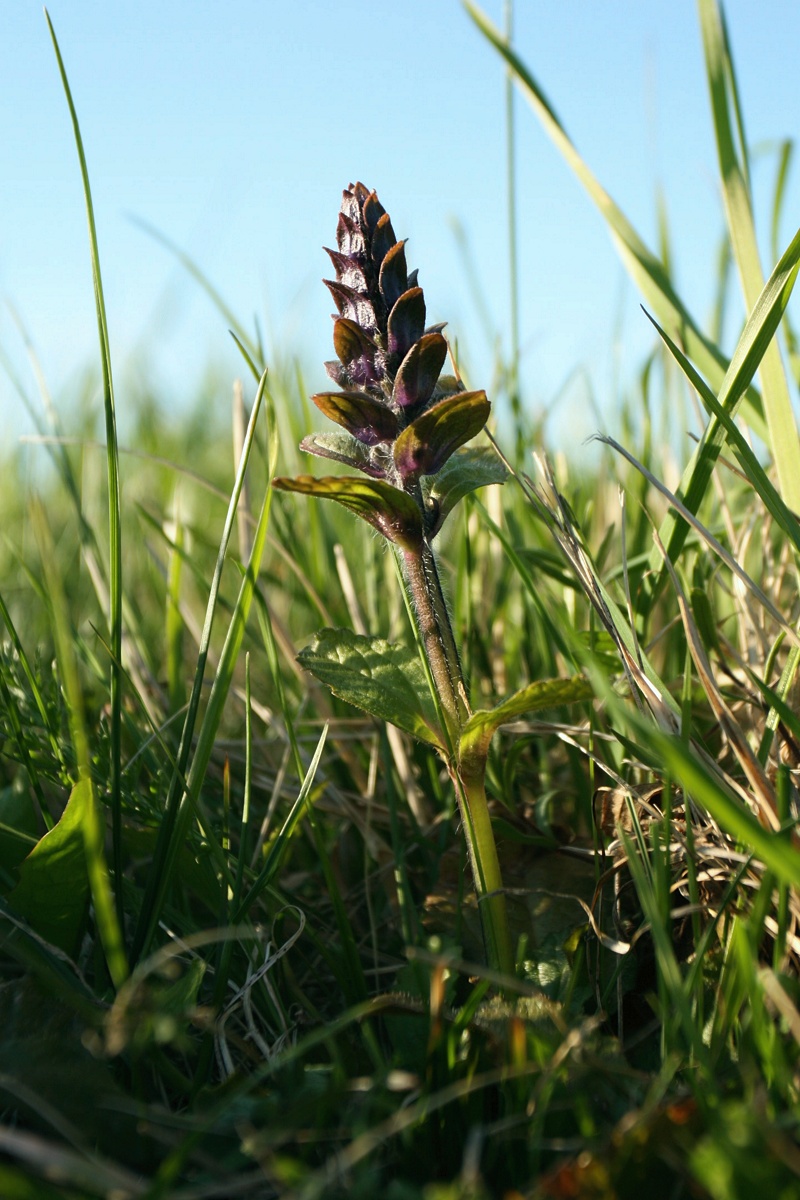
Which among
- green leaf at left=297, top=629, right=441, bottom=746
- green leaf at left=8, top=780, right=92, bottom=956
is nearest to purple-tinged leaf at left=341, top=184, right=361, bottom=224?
green leaf at left=297, top=629, right=441, bottom=746

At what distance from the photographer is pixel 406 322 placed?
3.59ft

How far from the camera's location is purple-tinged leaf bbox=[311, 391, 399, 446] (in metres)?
1.07

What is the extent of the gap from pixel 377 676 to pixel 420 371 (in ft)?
1.23

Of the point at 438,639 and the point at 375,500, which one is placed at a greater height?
the point at 375,500

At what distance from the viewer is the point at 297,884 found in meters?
1.35

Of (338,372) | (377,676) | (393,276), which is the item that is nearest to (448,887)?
(377,676)

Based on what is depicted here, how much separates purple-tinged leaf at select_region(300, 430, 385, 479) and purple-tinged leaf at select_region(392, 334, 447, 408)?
0.08m

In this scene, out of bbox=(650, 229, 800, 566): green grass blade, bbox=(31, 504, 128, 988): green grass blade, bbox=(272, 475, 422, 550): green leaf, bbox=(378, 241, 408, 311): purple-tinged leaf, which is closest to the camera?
bbox=(31, 504, 128, 988): green grass blade

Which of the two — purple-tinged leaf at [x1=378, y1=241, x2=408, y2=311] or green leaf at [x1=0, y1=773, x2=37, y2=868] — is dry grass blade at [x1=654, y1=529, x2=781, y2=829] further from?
green leaf at [x1=0, y1=773, x2=37, y2=868]

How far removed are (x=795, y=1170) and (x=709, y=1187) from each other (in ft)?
0.21

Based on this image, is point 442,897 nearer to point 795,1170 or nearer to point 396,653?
point 396,653

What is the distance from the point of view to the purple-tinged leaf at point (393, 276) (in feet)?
3.59

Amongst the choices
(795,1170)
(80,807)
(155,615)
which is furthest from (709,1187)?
(155,615)

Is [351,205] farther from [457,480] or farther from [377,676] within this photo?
[377,676]
